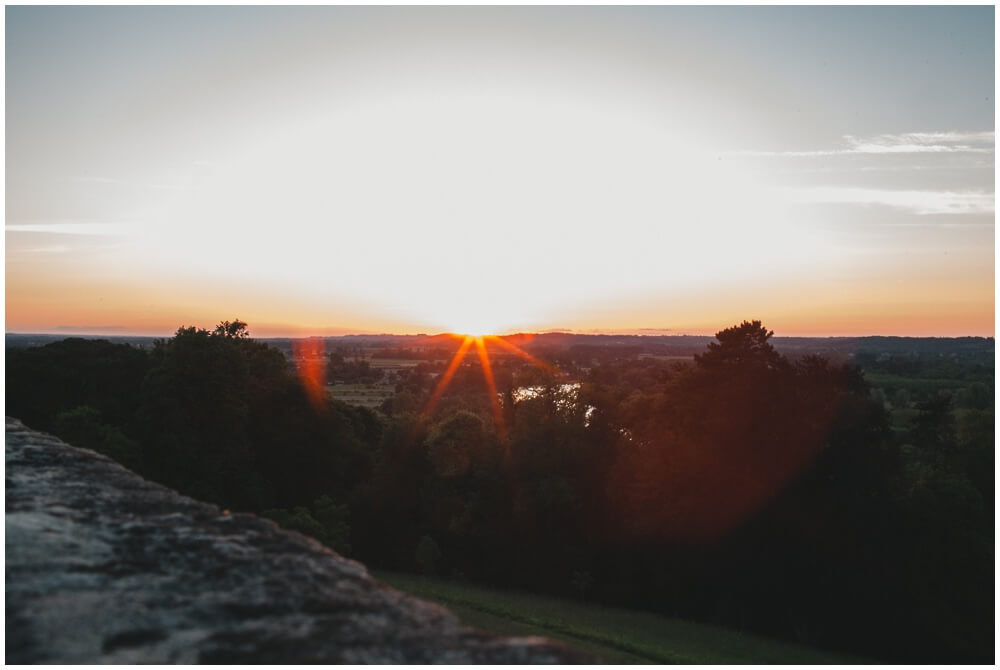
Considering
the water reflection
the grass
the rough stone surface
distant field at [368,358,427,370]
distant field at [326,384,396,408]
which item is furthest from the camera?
distant field at [368,358,427,370]

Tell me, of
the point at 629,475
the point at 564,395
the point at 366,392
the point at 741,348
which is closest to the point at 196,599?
the point at 741,348

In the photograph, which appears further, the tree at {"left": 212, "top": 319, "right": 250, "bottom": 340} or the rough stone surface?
the tree at {"left": 212, "top": 319, "right": 250, "bottom": 340}

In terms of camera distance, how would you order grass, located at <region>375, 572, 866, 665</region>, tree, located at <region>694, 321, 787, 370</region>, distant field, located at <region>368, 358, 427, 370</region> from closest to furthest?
1. grass, located at <region>375, 572, 866, 665</region>
2. tree, located at <region>694, 321, 787, 370</region>
3. distant field, located at <region>368, 358, 427, 370</region>

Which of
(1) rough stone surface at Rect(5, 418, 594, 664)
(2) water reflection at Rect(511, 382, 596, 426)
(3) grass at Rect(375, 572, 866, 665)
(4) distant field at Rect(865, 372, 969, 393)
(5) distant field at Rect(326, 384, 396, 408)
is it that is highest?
(1) rough stone surface at Rect(5, 418, 594, 664)

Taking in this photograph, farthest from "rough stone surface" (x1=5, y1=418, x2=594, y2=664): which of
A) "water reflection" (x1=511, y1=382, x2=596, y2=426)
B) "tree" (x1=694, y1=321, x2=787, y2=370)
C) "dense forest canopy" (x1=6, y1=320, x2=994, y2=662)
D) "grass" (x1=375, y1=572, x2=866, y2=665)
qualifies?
"water reflection" (x1=511, y1=382, x2=596, y2=426)

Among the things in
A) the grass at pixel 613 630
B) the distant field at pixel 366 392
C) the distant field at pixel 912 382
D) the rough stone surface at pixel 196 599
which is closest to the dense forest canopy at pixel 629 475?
the grass at pixel 613 630

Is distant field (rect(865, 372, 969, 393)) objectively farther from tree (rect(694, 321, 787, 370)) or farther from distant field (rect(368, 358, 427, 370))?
distant field (rect(368, 358, 427, 370))
